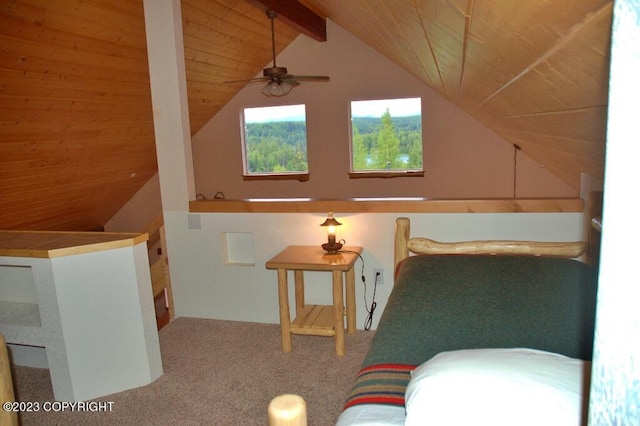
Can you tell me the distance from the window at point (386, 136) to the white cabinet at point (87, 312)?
4135 millimetres

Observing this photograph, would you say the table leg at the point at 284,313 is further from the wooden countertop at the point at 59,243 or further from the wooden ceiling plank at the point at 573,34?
the wooden ceiling plank at the point at 573,34

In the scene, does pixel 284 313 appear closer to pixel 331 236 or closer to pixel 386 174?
pixel 331 236

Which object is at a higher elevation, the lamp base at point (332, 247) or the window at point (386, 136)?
the window at point (386, 136)

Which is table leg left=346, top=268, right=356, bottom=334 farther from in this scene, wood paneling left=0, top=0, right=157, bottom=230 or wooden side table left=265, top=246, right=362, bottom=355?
wood paneling left=0, top=0, right=157, bottom=230

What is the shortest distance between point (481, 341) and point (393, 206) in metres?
1.81

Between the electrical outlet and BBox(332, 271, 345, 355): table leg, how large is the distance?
0.44 m

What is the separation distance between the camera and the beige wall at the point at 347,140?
5.83 meters

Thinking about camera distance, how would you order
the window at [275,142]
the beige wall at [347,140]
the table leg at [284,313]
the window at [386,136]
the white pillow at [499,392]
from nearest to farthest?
the white pillow at [499,392] < the table leg at [284,313] < the beige wall at [347,140] < the window at [386,136] < the window at [275,142]

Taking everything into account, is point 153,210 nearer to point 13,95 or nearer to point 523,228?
point 13,95

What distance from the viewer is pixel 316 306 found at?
338cm

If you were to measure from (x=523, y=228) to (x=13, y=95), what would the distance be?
413cm

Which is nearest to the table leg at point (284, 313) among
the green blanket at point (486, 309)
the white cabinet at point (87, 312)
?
the white cabinet at point (87, 312)

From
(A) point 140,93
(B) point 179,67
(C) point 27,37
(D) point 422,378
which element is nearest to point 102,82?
(A) point 140,93

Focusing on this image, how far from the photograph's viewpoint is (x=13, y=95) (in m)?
3.97
